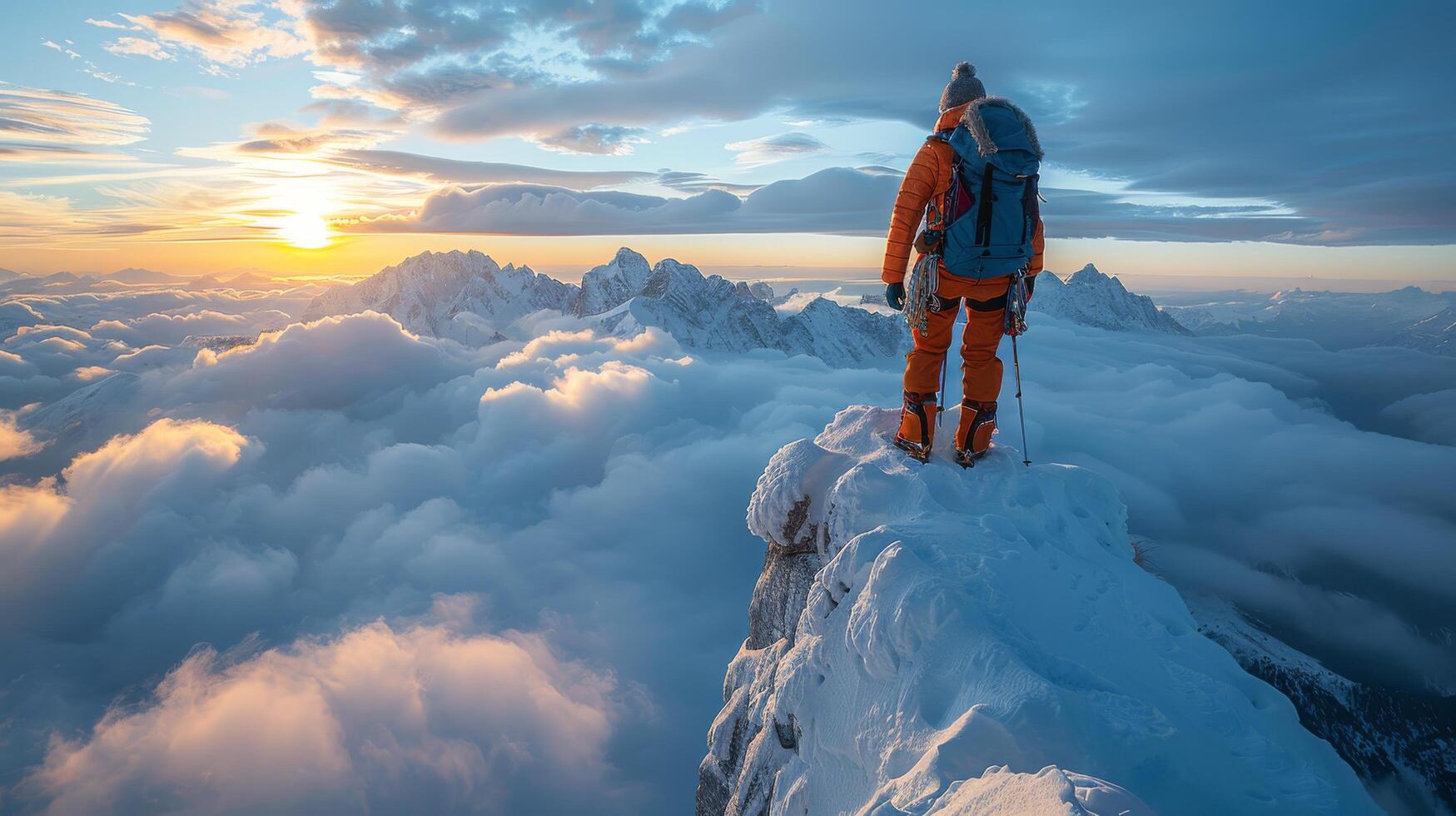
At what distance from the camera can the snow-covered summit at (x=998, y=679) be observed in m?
3.78

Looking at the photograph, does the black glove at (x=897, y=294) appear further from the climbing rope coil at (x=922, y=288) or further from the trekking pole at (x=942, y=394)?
the trekking pole at (x=942, y=394)

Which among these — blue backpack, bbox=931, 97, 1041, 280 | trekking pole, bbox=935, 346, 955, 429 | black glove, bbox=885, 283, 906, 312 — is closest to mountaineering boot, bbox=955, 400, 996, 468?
trekking pole, bbox=935, 346, 955, 429

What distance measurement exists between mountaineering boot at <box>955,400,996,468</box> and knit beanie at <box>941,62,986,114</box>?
12.7 ft

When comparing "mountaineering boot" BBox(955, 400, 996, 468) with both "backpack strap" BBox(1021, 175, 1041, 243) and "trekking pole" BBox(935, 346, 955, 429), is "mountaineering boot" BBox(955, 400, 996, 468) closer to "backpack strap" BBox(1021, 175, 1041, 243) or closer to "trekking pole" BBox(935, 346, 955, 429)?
"trekking pole" BBox(935, 346, 955, 429)

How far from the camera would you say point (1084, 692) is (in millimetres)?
4270

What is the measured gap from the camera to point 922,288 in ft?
23.4

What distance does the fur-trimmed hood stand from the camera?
646 centimetres

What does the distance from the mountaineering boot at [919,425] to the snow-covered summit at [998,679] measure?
217 mm

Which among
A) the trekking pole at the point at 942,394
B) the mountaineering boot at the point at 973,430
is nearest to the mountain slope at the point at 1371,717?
the trekking pole at the point at 942,394

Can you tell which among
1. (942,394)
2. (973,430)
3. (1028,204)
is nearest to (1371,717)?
(973,430)

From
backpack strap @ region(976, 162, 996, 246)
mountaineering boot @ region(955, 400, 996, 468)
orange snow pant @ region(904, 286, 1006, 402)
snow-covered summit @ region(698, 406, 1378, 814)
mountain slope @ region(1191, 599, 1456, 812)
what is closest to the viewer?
snow-covered summit @ region(698, 406, 1378, 814)

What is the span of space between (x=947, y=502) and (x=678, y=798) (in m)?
125

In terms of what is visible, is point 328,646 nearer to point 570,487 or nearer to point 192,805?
point 192,805

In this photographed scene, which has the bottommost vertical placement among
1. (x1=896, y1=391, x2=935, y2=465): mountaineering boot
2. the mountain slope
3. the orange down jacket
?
the mountain slope
